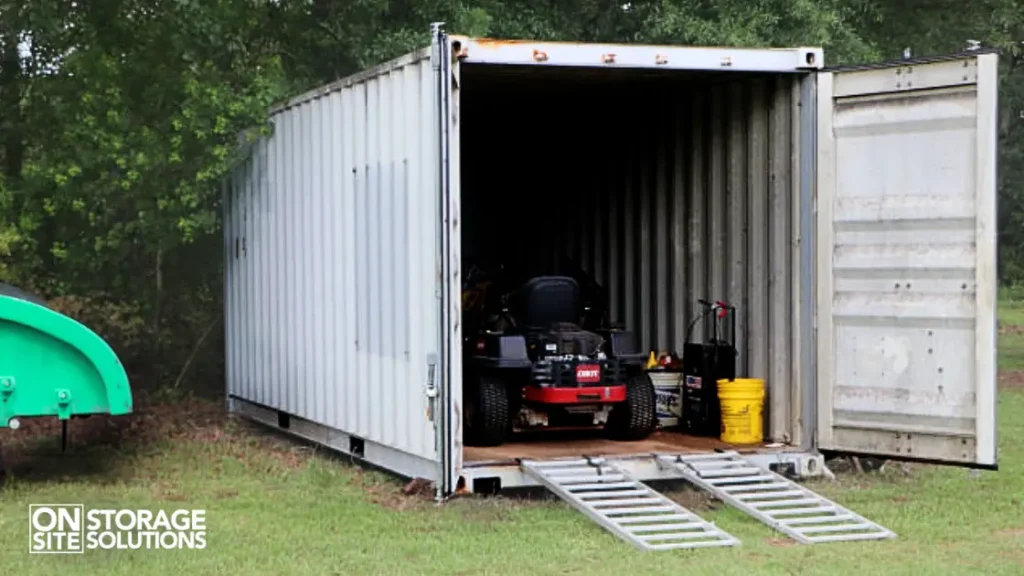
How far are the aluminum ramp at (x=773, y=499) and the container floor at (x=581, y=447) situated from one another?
0.41 meters

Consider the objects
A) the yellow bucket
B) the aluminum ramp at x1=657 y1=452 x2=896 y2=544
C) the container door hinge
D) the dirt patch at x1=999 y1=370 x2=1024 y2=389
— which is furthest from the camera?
the dirt patch at x1=999 y1=370 x2=1024 y2=389

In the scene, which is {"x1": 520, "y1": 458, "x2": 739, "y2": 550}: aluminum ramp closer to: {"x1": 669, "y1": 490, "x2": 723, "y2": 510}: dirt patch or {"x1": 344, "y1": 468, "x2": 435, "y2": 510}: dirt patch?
{"x1": 669, "y1": 490, "x2": 723, "y2": 510}: dirt patch

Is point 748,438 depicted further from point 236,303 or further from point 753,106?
point 236,303

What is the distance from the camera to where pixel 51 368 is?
11141mm

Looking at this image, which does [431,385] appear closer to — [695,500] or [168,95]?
[695,500]

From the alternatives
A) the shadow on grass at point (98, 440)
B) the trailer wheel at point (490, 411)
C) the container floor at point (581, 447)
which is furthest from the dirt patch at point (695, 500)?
the shadow on grass at point (98, 440)

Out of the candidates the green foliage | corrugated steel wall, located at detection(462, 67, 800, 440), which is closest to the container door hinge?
corrugated steel wall, located at detection(462, 67, 800, 440)

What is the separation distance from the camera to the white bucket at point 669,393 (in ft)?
42.7

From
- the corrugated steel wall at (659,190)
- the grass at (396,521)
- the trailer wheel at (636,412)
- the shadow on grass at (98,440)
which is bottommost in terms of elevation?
the grass at (396,521)

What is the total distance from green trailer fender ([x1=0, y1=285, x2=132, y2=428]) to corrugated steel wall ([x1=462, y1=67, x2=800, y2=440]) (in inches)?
146

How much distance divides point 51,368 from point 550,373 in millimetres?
3638

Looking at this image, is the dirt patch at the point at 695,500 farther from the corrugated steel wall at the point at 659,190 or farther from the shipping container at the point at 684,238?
the corrugated steel wall at the point at 659,190

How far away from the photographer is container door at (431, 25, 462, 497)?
34.2 feet

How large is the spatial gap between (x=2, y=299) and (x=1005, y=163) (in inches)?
956
